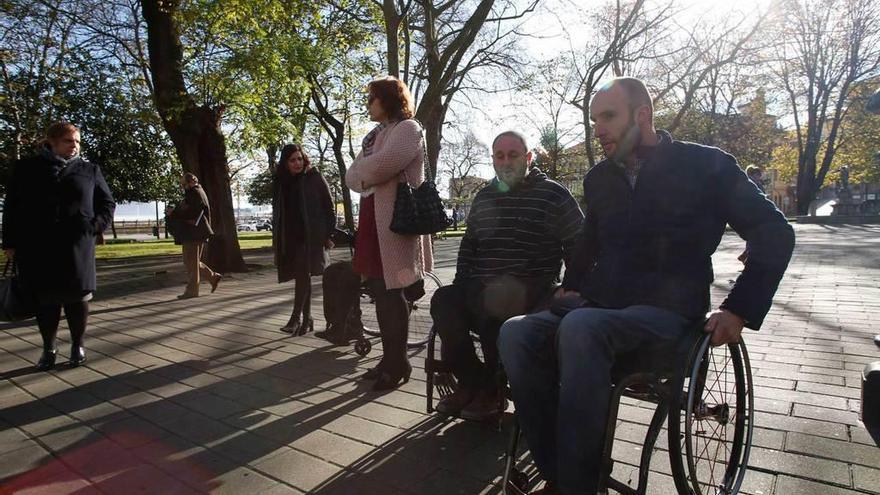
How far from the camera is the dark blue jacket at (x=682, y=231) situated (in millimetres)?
2154

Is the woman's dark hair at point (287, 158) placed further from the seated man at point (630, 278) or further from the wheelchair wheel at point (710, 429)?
the wheelchair wheel at point (710, 429)

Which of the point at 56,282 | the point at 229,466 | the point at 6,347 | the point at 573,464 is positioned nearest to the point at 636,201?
the point at 573,464

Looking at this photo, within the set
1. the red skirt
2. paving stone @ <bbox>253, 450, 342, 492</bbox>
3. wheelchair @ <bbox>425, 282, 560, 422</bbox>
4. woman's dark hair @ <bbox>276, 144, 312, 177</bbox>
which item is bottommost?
paving stone @ <bbox>253, 450, 342, 492</bbox>

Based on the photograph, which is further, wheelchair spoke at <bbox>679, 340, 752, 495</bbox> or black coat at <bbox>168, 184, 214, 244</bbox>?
black coat at <bbox>168, 184, 214, 244</bbox>

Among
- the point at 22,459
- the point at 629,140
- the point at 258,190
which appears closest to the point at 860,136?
the point at 629,140

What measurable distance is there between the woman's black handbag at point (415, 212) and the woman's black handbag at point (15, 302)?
10.5ft

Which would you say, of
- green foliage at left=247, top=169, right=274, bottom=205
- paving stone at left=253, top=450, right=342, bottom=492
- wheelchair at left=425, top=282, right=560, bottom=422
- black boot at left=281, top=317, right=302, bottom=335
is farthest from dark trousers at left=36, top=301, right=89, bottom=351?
green foliage at left=247, top=169, right=274, bottom=205

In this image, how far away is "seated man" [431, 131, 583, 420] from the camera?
3.25 m

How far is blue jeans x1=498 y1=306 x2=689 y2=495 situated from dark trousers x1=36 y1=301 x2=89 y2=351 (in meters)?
4.15

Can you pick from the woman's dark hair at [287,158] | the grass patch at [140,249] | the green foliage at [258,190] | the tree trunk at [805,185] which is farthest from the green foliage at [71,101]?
the tree trunk at [805,185]

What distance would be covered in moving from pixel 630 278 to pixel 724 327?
0.45 meters

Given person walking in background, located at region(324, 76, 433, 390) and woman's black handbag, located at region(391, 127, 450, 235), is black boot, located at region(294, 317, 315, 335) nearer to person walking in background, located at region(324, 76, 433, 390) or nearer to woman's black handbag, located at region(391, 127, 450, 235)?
person walking in background, located at region(324, 76, 433, 390)

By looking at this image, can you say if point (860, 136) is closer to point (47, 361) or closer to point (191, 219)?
point (191, 219)

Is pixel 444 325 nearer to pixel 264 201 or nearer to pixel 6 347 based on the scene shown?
pixel 6 347
